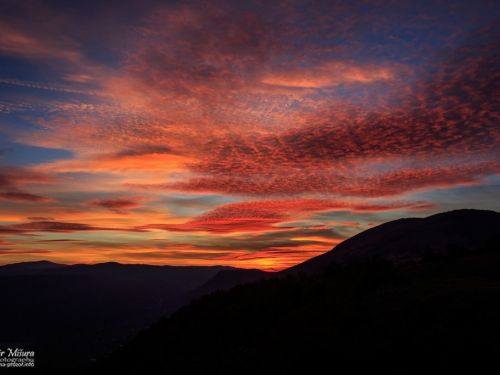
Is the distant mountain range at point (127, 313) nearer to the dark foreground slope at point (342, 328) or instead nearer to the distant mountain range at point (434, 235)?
the distant mountain range at point (434, 235)

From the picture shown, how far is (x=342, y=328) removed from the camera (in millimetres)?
16859

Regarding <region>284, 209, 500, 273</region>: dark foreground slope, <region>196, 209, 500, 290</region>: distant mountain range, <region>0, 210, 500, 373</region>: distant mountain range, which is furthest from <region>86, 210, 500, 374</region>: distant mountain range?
<region>196, 209, 500, 290</region>: distant mountain range

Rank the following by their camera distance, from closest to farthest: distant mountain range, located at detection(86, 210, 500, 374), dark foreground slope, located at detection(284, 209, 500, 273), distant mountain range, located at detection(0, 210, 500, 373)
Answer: distant mountain range, located at detection(86, 210, 500, 374)
dark foreground slope, located at detection(284, 209, 500, 273)
distant mountain range, located at detection(0, 210, 500, 373)

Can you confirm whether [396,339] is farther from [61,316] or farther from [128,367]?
[61,316]

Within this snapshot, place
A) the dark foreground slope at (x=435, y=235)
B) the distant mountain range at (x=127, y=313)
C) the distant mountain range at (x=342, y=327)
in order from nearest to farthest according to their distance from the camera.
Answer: the distant mountain range at (x=342, y=327), the dark foreground slope at (x=435, y=235), the distant mountain range at (x=127, y=313)

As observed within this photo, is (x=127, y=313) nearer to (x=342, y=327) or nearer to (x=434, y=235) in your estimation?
(x=434, y=235)

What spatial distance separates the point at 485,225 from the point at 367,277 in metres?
125

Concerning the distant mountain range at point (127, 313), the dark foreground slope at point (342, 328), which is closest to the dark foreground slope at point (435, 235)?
the distant mountain range at point (127, 313)

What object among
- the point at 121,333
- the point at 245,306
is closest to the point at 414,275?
the point at 245,306

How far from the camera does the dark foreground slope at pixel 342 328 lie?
12.8 meters

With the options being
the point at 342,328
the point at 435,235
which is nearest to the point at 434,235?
the point at 435,235

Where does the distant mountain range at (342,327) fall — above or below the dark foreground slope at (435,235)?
below

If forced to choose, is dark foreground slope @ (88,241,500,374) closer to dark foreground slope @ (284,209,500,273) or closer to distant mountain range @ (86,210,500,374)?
distant mountain range @ (86,210,500,374)

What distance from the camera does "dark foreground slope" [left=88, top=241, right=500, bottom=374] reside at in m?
12.8
